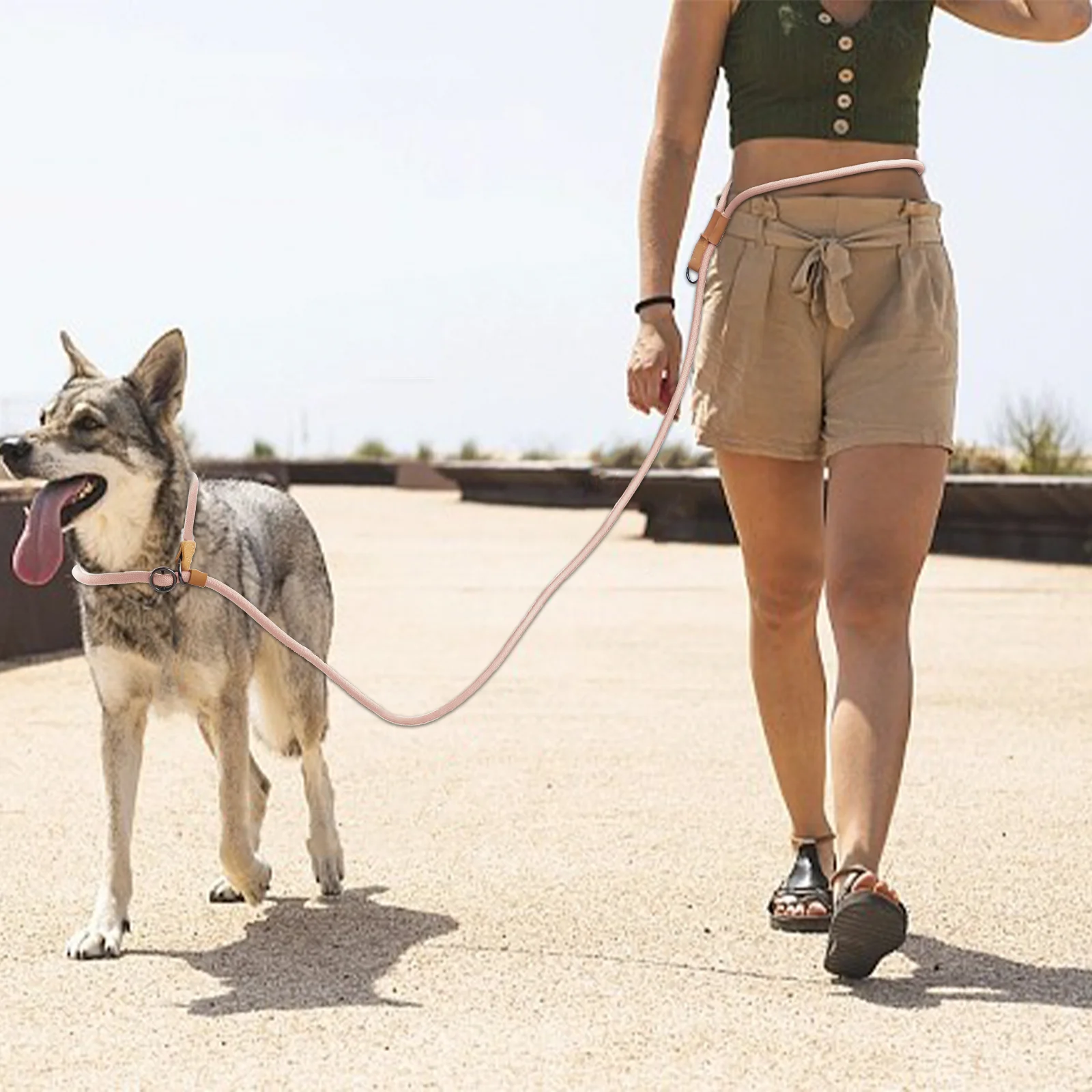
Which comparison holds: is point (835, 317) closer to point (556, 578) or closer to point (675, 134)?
point (675, 134)

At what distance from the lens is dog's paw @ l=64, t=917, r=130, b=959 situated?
5805mm

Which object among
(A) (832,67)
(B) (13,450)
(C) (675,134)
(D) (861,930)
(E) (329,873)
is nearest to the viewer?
(D) (861,930)

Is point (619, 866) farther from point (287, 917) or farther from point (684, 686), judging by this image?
point (684, 686)

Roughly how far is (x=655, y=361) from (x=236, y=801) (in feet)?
5.34

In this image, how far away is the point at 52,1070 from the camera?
15.5 ft

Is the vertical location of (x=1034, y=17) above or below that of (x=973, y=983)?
above

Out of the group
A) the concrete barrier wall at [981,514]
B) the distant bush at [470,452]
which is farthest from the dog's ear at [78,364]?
the distant bush at [470,452]

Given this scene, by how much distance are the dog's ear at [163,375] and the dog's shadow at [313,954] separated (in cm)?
142

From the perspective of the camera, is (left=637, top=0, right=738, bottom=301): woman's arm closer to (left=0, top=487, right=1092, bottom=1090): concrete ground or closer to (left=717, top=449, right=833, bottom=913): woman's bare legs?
(left=717, top=449, right=833, bottom=913): woman's bare legs

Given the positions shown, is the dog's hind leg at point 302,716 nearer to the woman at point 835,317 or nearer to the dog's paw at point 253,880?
the dog's paw at point 253,880

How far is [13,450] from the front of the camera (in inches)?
227

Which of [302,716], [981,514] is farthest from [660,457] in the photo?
[302,716]

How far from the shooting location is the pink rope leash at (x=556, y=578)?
573cm

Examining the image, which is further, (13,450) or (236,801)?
(236,801)
